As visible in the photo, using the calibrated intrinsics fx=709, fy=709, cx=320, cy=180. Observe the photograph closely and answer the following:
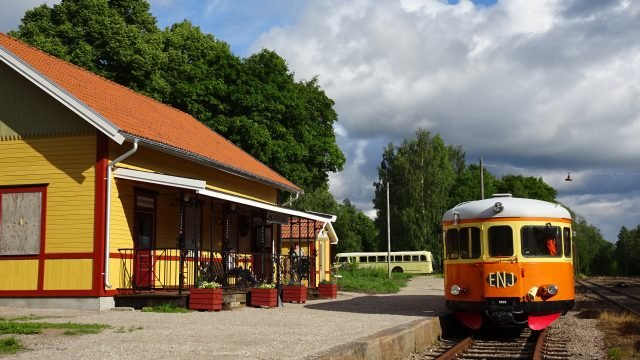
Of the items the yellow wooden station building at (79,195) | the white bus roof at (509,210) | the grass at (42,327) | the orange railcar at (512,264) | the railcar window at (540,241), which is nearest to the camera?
the grass at (42,327)

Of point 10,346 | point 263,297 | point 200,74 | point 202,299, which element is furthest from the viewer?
point 200,74

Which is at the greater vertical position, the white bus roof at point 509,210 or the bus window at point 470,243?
the white bus roof at point 509,210

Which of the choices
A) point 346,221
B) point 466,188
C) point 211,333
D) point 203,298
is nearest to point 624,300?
point 203,298

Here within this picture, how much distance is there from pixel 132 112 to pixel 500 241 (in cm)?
1041

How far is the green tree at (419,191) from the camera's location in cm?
6400

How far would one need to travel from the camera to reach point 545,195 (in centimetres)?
8112

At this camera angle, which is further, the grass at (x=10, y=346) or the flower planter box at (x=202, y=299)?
the flower planter box at (x=202, y=299)

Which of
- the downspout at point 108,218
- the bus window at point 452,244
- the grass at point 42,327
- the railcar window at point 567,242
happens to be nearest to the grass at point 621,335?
the railcar window at point 567,242

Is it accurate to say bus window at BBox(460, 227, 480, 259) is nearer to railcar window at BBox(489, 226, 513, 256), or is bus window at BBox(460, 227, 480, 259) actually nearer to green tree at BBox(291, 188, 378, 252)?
railcar window at BBox(489, 226, 513, 256)

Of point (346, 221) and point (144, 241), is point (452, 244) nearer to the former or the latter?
point (144, 241)

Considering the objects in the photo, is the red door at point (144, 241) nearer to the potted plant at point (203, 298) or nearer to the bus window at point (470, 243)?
the potted plant at point (203, 298)

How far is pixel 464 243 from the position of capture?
1382 cm

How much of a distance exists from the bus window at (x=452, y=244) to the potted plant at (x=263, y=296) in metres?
5.08

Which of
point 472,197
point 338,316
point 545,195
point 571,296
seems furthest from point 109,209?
point 545,195
